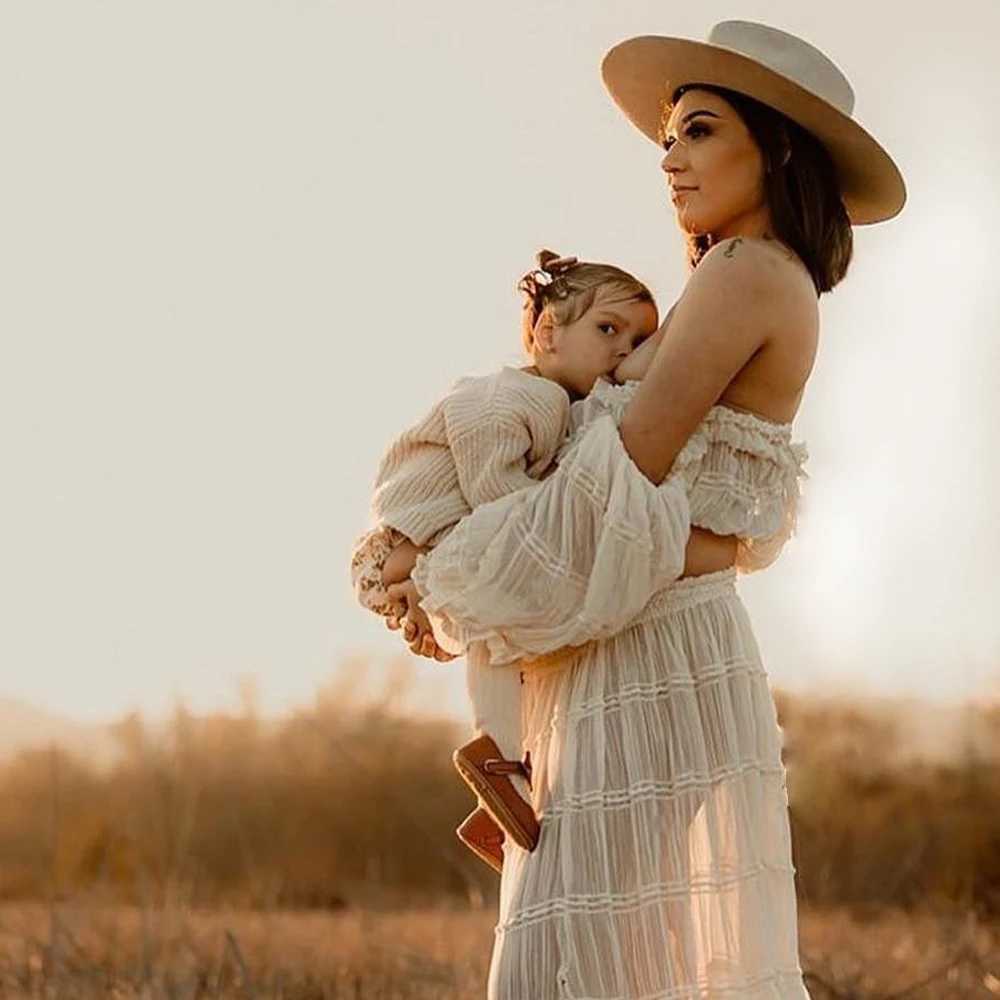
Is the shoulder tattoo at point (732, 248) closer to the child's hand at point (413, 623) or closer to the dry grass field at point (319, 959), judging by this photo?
the child's hand at point (413, 623)

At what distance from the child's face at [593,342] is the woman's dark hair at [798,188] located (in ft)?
0.75

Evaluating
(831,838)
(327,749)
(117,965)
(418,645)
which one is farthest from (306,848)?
(418,645)

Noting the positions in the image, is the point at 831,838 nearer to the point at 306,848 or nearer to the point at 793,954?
the point at 306,848

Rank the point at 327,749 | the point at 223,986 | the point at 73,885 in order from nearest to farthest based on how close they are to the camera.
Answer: the point at 223,986 → the point at 73,885 → the point at 327,749

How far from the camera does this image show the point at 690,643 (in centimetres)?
393

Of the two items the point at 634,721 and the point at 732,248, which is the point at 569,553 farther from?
the point at 732,248

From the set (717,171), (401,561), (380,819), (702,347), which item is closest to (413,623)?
(401,561)

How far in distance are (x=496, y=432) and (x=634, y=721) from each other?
498mm

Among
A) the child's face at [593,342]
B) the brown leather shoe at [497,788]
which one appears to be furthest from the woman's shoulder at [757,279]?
the brown leather shoe at [497,788]

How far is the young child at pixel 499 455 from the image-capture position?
152 inches

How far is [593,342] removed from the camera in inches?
156

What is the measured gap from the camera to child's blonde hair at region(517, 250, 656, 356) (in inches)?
157

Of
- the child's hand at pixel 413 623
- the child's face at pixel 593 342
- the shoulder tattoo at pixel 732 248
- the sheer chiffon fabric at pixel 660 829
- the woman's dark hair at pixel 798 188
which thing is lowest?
the sheer chiffon fabric at pixel 660 829

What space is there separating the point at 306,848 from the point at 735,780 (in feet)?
34.5
